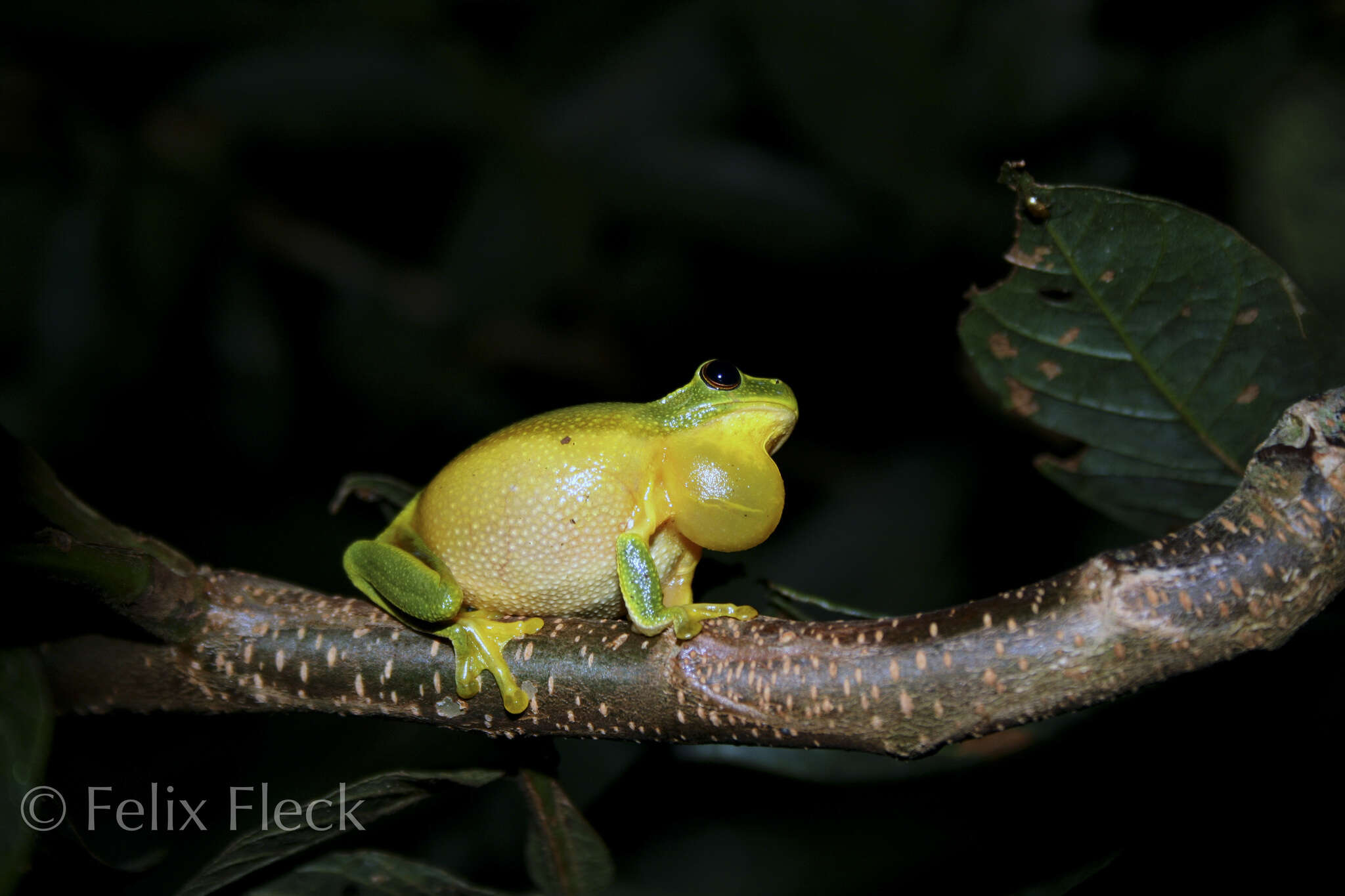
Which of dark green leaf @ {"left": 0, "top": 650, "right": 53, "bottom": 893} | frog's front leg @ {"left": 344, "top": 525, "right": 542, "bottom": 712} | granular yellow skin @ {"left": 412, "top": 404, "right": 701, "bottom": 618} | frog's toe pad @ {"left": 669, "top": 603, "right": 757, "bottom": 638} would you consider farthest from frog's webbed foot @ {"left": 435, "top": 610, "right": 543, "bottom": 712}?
dark green leaf @ {"left": 0, "top": 650, "right": 53, "bottom": 893}

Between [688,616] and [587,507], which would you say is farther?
[587,507]

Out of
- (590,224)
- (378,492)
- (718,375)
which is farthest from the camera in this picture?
(590,224)

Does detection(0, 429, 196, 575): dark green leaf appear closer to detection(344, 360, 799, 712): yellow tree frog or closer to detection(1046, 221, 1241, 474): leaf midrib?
detection(344, 360, 799, 712): yellow tree frog

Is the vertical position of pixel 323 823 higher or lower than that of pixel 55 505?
lower

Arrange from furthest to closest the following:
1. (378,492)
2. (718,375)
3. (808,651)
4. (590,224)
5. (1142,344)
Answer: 1. (590,224)
2. (378,492)
3. (718,375)
4. (1142,344)
5. (808,651)
